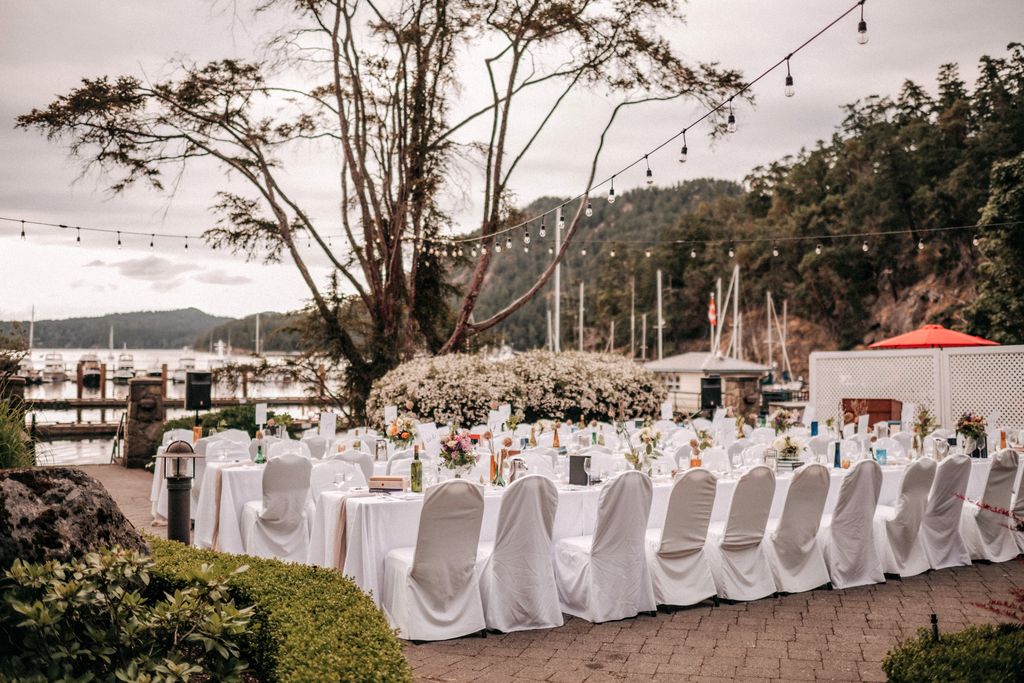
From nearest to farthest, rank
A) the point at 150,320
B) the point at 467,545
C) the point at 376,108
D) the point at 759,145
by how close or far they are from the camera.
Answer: the point at 467,545 → the point at 376,108 → the point at 150,320 → the point at 759,145

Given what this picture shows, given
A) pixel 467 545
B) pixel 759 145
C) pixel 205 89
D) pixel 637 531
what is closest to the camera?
pixel 467 545

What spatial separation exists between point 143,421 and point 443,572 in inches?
407

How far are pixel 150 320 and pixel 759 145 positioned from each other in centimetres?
3831

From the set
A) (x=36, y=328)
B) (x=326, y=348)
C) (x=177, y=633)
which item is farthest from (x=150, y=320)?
(x=177, y=633)

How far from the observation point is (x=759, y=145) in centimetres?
5516

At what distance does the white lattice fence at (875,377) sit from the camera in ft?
49.3

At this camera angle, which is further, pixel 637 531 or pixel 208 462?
pixel 208 462

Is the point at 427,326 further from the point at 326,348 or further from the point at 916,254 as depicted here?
the point at 916,254

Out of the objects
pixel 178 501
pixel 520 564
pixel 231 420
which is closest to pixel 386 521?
pixel 520 564

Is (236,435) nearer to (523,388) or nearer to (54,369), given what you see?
(523,388)

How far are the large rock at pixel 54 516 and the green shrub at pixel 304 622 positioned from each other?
0.94 ft

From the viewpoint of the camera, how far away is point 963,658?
3.16 metres

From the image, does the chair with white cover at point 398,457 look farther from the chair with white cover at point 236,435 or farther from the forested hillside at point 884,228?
the forested hillside at point 884,228

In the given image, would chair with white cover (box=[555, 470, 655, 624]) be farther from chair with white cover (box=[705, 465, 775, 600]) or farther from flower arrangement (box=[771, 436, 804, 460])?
flower arrangement (box=[771, 436, 804, 460])
